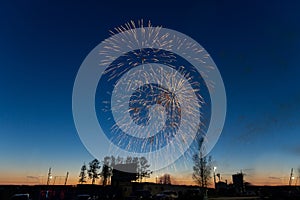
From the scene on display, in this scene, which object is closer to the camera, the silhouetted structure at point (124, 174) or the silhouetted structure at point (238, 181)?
the silhouetted structure at point (124, 174)

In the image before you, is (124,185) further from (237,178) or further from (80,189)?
(237,178)

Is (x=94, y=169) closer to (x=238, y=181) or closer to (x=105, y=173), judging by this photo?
(x=105, y=173)

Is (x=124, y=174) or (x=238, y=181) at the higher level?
(x=124, y=174)

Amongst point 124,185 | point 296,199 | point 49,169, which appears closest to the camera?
point 296,199

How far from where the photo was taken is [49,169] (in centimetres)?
7062

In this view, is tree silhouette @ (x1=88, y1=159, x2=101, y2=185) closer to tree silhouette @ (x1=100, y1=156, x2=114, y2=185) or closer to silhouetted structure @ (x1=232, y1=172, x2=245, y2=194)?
tree silhouette @ (x1=100, y1=156, x2=114, y2=185)

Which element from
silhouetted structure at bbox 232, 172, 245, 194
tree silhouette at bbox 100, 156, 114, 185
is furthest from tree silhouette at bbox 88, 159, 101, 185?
silhouetted structure at bbox 232, 172, 245, 194

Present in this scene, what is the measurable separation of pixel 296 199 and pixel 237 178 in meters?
55.0

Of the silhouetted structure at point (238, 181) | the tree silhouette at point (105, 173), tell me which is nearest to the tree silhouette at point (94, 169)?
the tree silhouette at point (105, 173)

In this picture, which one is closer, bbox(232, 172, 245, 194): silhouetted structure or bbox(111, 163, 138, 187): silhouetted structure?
bbox(111, 163, 138, 187): silhouetted structure

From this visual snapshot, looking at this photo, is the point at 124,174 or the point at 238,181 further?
the point at 238,181

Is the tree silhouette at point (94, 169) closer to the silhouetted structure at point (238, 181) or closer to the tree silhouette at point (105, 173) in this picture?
the tree silhouette at point (105, 173)

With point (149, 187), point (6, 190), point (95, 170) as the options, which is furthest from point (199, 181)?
point (95, 170)

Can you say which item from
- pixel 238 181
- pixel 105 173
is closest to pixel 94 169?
pixel 105 173
